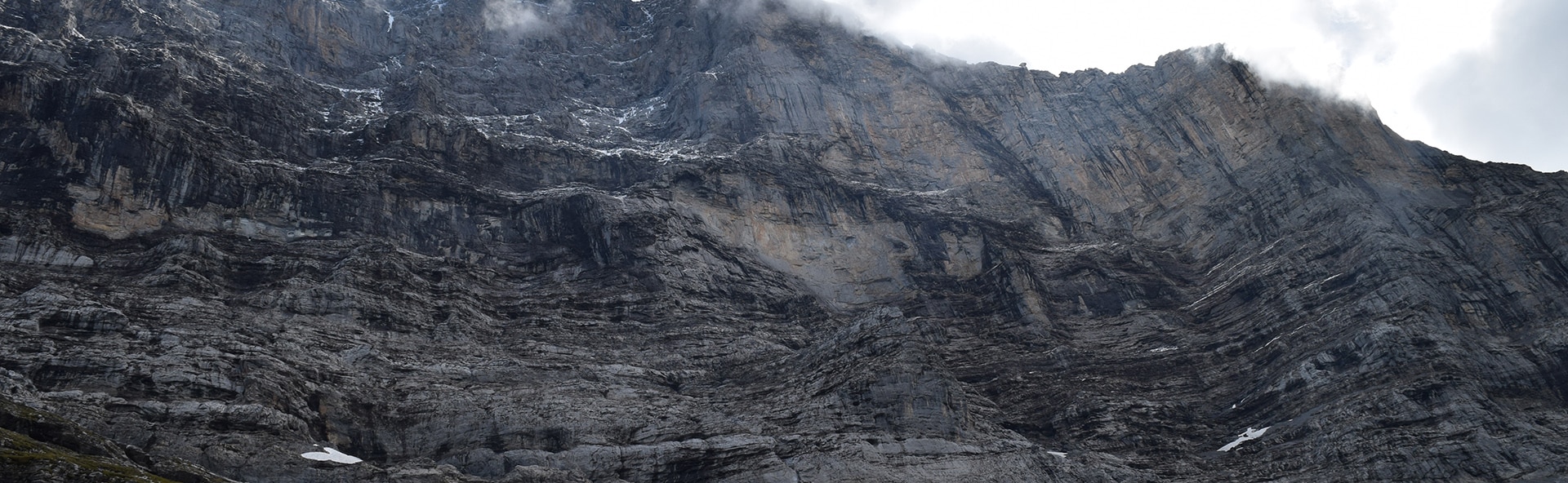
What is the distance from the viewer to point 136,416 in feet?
159

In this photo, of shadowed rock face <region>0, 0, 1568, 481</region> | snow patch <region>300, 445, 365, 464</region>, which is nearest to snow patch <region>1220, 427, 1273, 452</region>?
shadowed rock face <region>0, 0, 1568, 481</region>

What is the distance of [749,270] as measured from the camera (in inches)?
3189

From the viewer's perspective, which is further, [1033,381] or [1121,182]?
[1121,182]

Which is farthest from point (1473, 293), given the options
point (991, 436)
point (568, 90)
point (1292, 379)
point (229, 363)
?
point (568, 90)

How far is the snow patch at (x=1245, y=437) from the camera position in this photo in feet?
218

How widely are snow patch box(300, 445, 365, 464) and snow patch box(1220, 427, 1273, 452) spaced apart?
48.6 metres

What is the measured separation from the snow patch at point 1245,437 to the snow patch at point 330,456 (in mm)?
48645

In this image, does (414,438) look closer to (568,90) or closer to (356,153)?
(356,153)

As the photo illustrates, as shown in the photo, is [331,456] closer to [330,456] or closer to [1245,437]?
[330,456]

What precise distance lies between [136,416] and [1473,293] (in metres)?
76.0

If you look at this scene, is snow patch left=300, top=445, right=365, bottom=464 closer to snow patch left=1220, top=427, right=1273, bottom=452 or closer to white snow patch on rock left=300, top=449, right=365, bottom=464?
white snow patch on rock left=300, top=449, right=365, bottom=464

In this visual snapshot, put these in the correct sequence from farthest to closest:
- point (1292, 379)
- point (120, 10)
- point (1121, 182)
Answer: point (1121, 182) → point (120, 10) → point (1292, 379)

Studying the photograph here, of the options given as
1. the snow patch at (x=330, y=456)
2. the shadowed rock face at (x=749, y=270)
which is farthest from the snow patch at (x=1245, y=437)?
the snow patch at (x=330, y=456)

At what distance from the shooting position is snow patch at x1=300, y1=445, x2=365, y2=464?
165 ft
